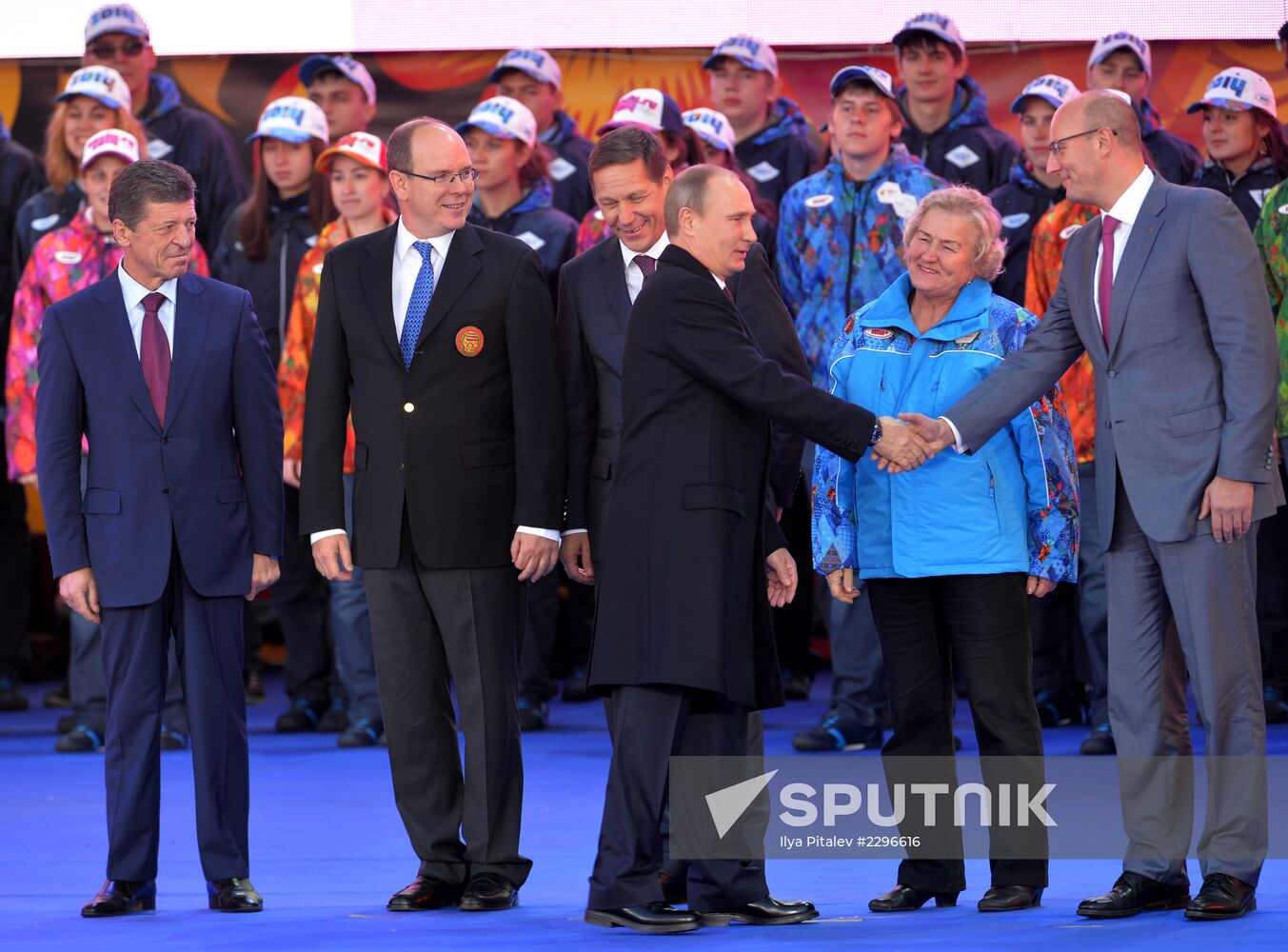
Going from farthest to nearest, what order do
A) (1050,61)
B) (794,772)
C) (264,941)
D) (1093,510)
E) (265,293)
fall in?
(1050,61) → (265,293) → (1093,510) → (794,772) → (264,941)

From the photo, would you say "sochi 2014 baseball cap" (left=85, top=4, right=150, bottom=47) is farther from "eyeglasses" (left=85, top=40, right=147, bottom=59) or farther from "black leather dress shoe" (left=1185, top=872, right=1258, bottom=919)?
"black leather dress shoe" (left=1185, top=872, right=1258, bottom=919)

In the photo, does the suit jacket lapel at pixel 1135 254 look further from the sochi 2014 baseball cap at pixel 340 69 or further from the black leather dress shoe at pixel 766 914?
the sochi 2014 baseball cap at pixel 340 69

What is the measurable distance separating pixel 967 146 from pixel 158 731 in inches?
156

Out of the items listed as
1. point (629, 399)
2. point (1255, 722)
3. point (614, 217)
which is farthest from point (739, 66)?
point (1255, 722)

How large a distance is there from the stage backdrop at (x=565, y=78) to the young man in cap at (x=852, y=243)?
153 cm

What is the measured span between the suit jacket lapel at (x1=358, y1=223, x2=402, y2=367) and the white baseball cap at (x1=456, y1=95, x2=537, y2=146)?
2.54 metres

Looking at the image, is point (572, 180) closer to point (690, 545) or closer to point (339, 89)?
point (339, 89)

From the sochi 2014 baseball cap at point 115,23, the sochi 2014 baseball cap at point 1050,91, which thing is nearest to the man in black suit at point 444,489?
the sochi 2014 baseball cap at point 1050,91

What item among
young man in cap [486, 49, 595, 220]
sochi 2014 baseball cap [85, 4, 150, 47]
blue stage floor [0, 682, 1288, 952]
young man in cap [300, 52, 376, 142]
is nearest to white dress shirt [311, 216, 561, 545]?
blue stage floor [0, 682, 1288, 952]

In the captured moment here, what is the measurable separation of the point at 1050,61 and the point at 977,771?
345 centimetres

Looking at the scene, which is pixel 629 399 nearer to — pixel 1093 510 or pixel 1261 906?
pixel 1261 906

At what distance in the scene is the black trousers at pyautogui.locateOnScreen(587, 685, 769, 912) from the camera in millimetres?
3932

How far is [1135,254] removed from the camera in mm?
4125

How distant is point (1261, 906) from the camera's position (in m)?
4.05
